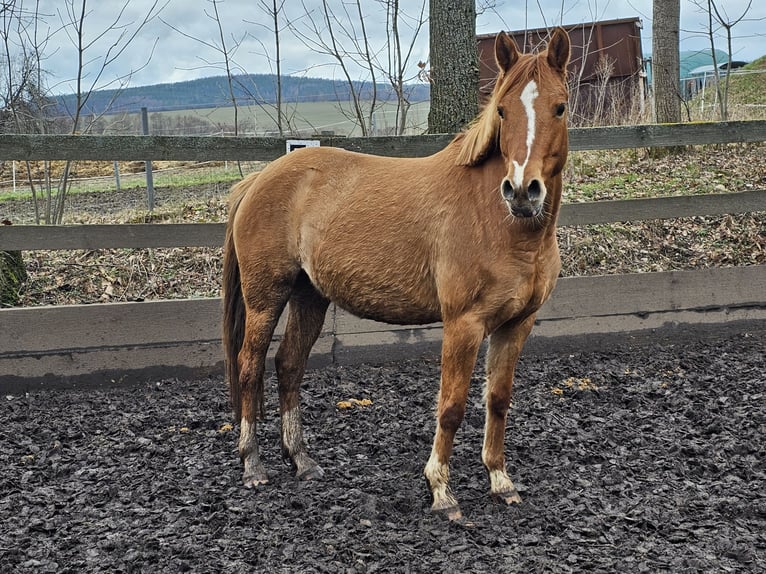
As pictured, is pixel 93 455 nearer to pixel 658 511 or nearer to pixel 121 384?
pixel 121 384

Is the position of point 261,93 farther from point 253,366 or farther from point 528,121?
point 528,121

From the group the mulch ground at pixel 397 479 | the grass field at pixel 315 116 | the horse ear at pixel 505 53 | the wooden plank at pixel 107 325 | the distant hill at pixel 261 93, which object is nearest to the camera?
the mulch ground at pixel 397 479

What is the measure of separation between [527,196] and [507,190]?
9 centimetres

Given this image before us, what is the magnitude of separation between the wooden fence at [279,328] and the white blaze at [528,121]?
3000mm

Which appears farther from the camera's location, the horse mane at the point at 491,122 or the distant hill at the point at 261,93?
the distant hill at the point at 261,93

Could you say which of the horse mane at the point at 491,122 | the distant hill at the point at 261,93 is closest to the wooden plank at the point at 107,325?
the distant hill at the point at 261,93

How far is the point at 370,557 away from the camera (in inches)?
121

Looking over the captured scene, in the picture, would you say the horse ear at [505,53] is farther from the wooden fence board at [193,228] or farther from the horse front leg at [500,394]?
the wooden fence board at [193,228]

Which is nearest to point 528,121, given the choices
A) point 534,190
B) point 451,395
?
point 534,190

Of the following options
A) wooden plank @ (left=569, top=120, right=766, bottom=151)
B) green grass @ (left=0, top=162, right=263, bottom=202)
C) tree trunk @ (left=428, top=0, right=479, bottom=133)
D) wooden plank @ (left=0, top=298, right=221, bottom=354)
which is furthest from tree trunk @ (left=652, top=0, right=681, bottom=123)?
wooden plank @ (left=0, top=298, right=221, bottom=354)

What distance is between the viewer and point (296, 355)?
14.2 ft

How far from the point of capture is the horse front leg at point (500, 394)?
144 inches

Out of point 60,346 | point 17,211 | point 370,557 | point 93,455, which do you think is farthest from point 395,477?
point 17,211

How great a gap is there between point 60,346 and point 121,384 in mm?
534
